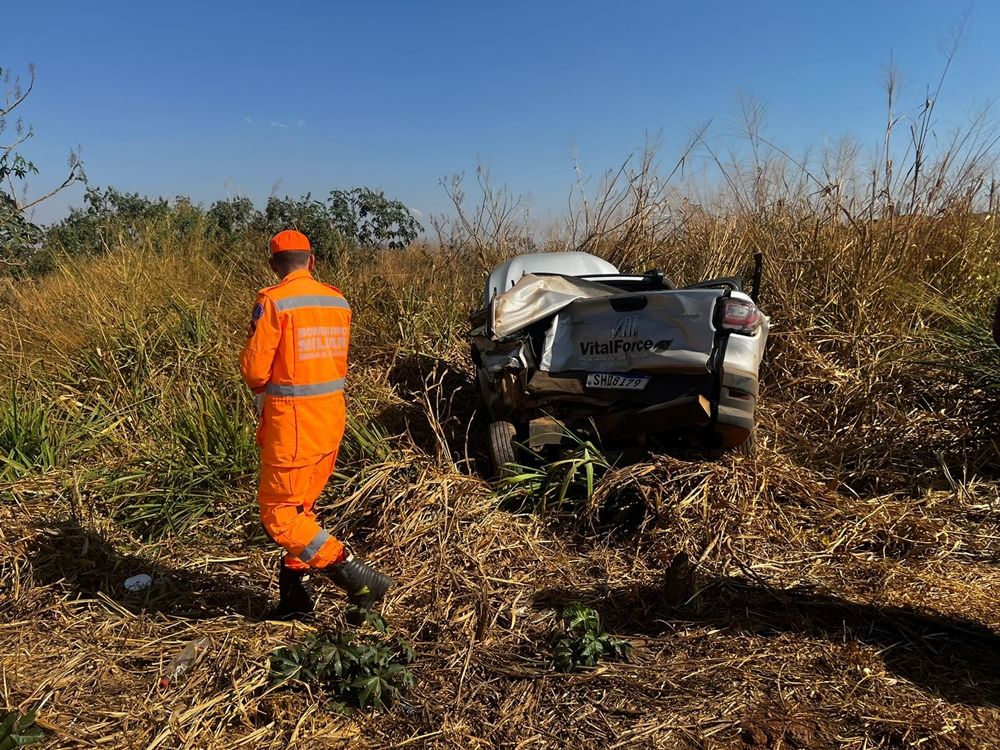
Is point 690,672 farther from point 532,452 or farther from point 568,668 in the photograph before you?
point 532,452

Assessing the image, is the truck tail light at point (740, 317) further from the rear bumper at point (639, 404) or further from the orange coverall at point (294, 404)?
the orange coverall at point (294, 404)

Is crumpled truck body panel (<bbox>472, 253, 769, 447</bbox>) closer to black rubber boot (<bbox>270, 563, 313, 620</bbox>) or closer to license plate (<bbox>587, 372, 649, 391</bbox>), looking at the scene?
license plate (<bbox>587, 372, 649, 391</bbox>)

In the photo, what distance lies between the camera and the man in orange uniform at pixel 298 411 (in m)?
2.79

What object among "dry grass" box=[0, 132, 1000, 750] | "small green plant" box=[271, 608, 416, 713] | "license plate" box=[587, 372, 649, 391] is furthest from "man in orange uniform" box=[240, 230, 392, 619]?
"license plate" box=[587, 372, 649, 391]

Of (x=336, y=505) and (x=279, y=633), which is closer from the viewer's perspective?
(x=279, y=633)

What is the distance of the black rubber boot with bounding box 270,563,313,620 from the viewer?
2949mm

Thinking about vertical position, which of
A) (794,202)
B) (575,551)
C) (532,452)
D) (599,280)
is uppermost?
(794,202)

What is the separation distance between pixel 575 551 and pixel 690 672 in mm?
1230

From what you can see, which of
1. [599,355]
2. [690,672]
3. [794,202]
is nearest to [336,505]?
[599,355]

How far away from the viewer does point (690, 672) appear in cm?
249

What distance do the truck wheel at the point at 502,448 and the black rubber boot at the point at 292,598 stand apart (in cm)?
149

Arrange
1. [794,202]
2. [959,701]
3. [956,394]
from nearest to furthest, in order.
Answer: [959,701] < [956,394] < [794,202]

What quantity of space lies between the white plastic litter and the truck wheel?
204cm

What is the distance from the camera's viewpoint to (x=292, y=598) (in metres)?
2.99
